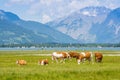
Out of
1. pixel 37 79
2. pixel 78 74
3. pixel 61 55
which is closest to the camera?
pixel 37 79

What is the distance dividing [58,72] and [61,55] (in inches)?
879

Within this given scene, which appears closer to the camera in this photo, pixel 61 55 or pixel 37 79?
pixel 37 79

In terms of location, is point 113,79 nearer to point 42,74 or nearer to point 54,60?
point 42,74

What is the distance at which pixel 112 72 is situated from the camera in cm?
3594

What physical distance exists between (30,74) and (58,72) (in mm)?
2874

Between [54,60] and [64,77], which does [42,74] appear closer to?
[64,77]

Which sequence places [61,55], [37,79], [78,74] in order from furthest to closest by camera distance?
[61,55] → [78,74] → [37,79]

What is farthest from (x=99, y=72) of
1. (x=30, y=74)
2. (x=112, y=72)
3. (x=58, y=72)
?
(x=30, y=74)

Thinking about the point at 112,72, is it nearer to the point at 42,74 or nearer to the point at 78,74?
the point at 78,74

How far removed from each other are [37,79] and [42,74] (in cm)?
174

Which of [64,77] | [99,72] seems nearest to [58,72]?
[64,77]

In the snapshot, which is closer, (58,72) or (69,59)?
(58,72)

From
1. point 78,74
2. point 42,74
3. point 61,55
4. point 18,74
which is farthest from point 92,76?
point 61,55

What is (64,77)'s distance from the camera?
3297cm
